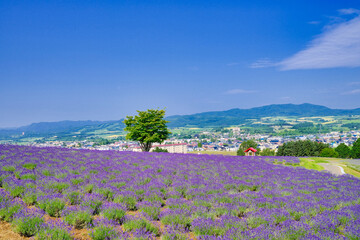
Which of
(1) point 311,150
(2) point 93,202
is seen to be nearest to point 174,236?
(2) point 93,202

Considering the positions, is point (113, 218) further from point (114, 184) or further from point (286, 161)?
point (286, 161)

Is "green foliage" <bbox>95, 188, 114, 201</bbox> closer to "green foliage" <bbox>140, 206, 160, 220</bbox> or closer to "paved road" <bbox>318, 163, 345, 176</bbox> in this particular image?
"green foliage" <bbox>140, 206, 160, 220</bbox>

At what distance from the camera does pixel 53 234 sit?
164 inches

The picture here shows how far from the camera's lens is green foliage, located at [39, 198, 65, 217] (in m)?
5.53

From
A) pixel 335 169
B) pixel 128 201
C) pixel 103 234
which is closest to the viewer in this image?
pixel 103 234

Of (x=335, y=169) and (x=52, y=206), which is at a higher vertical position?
(x=52, y=206)

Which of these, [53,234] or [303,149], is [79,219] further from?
[303,149]

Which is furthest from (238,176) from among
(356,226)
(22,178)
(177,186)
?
(22,178)

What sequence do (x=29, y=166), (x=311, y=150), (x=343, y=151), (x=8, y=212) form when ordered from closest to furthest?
(x=8, y=212) < (x=29, y=166) < (x=343, y=151) < (x=311, y=150)

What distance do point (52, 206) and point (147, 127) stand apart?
31.3 meters

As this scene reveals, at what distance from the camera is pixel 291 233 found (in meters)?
4.86

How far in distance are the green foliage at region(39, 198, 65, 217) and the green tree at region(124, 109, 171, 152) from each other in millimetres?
29661

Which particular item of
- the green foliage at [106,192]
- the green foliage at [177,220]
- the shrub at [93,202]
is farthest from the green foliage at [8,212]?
the green foliage at [177,220]

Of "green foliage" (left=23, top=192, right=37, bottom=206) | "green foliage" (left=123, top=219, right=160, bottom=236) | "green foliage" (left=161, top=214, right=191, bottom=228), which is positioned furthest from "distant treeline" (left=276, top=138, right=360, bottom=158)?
"green foliage" (left=23, top=192, right=37, bottom=206)
